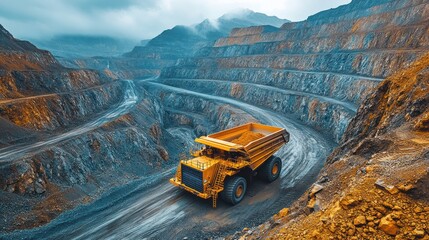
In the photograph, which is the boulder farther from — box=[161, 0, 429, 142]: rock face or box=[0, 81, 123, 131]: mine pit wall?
box=[0, 81, 123, 131]: mine pit wall

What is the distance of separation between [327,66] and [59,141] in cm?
3397

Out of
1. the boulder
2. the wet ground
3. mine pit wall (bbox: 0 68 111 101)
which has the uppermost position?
mine pit wall (bbox: 0 68 111 101)

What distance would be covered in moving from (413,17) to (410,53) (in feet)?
45.9

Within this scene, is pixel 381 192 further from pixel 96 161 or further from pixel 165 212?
pixel 96 161

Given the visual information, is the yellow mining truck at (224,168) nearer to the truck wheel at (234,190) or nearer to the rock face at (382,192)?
the truck wheel at (234,190)

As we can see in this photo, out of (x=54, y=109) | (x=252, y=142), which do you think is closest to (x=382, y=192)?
(x=252, y=142)

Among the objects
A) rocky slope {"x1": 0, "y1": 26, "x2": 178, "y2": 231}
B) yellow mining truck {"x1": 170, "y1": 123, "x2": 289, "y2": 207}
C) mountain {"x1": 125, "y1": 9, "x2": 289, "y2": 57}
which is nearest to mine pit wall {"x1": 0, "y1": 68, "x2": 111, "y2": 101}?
rocky slope {"x1": 0, "y1": 26, "x2": 178, "y2": 231}

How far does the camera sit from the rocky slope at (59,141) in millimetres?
13031

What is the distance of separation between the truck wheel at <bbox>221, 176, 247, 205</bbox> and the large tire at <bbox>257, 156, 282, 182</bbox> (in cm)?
175

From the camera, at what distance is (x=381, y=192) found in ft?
18.4

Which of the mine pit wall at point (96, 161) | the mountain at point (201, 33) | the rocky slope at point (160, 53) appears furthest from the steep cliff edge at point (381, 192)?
the mountain at point (201, 33)

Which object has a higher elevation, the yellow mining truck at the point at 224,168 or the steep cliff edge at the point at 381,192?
the steep cliff edge at the point at 381,192

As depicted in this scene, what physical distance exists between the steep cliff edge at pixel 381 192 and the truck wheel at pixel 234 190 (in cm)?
324

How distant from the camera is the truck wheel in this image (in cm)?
1163
